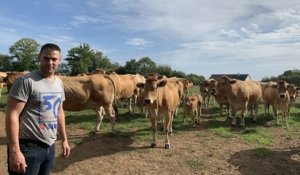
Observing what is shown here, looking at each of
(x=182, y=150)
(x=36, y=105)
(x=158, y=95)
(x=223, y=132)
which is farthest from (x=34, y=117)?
(x=223, y=132)

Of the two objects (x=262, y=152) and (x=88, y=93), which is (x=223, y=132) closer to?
(x=262, y=152)

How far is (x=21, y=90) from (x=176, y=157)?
22.2 ft

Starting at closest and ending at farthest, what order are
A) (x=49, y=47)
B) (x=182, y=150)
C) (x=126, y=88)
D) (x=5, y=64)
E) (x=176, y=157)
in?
(x=49, y=47) → (x=176, y=157) → (x=182, y=150) → (x=126, y=88) → (x=5, y=64)

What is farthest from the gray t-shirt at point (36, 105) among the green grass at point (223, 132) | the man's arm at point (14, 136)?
the green grass at point (223, 132)

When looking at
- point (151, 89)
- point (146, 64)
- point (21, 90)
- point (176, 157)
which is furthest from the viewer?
point (146, 64)

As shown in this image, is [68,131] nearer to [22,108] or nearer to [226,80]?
[226,80]

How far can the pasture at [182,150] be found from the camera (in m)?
9.91

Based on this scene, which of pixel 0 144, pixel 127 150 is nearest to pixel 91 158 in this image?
pixel 127 150

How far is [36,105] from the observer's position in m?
4.80

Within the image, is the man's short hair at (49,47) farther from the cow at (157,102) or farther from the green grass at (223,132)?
the green grass at (223,132)

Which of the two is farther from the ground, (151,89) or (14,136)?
(151,89)

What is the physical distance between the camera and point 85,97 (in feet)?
42.1

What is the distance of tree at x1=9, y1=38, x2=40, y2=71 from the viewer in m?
101

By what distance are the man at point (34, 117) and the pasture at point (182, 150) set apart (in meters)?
4.71
